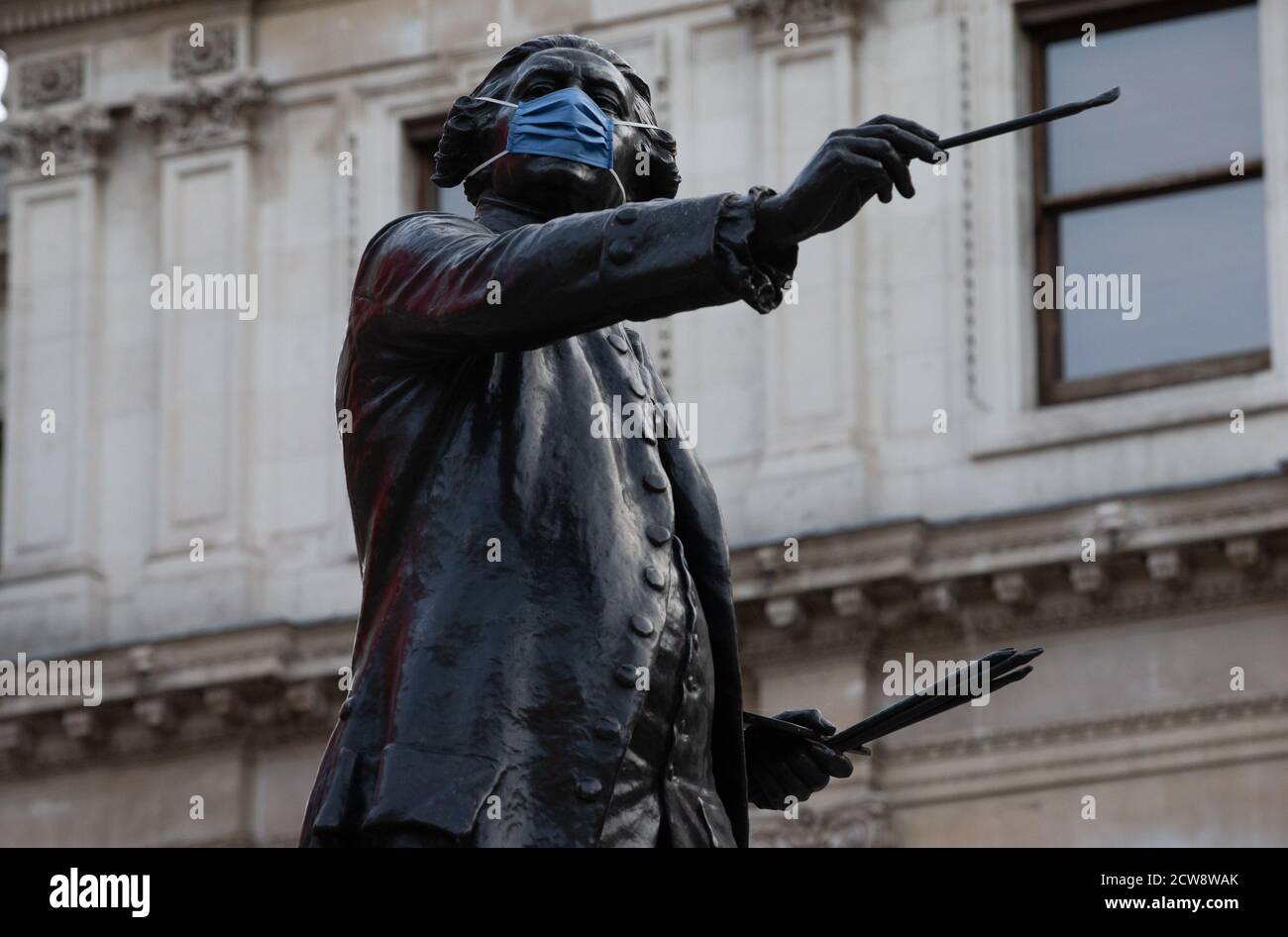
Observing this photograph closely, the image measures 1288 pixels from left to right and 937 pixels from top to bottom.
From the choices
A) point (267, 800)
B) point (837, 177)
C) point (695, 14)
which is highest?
point (695, 14)

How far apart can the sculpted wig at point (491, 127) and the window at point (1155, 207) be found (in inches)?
577

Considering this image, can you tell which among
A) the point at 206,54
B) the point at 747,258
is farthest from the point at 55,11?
the point at 747,258

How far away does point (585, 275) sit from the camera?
479cm

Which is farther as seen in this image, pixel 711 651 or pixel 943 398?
pixel 943 398

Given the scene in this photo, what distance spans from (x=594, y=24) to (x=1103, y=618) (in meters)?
4.94

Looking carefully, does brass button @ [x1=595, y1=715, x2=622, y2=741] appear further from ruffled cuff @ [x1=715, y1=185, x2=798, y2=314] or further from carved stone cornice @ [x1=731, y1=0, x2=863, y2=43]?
carved stone cornice @ [x1=731, y1=0, x2=863, y2=43]

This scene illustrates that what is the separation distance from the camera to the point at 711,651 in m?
5.22

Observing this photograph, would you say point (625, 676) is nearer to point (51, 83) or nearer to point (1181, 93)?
point (1181, 93)

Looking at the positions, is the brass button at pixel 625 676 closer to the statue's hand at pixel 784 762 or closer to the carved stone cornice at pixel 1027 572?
the statue's hand at pixel 784 762

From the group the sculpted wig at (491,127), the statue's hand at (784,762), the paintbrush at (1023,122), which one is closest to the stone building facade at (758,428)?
the statue's hand at (784,762)

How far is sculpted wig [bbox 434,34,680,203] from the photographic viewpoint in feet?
17.9

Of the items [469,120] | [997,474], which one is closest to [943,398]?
[997,474]

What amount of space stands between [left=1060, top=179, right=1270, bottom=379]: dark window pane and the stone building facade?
46mm
